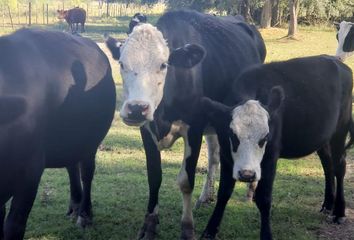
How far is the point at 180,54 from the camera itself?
190 inches

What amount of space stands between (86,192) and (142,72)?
1781 millimetres

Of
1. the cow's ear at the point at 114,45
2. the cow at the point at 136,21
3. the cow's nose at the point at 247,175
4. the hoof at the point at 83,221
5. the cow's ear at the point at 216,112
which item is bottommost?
the hoof at the point at 83,221

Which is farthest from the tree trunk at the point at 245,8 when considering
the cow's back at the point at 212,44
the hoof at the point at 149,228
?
the hoof at the point at 149,228

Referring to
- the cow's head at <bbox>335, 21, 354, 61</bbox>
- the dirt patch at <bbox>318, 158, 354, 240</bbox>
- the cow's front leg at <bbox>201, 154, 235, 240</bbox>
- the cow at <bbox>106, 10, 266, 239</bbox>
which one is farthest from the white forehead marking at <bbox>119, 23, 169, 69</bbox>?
the cow's head at <bbox>335, 21, 354, 61</bbox>

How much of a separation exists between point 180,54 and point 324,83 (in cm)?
161

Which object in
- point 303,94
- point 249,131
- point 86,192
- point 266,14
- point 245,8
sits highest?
point 303,94

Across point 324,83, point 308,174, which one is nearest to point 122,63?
point 324,83

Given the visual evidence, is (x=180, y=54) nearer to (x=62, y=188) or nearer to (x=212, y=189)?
(x=212, y=189)

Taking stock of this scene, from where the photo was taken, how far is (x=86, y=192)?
5711 mm

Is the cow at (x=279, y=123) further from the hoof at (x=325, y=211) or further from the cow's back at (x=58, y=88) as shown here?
the cow's back at (x=58, y=88)

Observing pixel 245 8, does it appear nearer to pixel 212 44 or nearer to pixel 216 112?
pixel 212 44

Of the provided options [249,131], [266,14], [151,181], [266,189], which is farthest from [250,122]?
[266,14]

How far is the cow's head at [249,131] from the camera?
438cm

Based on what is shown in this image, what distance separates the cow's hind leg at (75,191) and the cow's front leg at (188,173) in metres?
1.19
